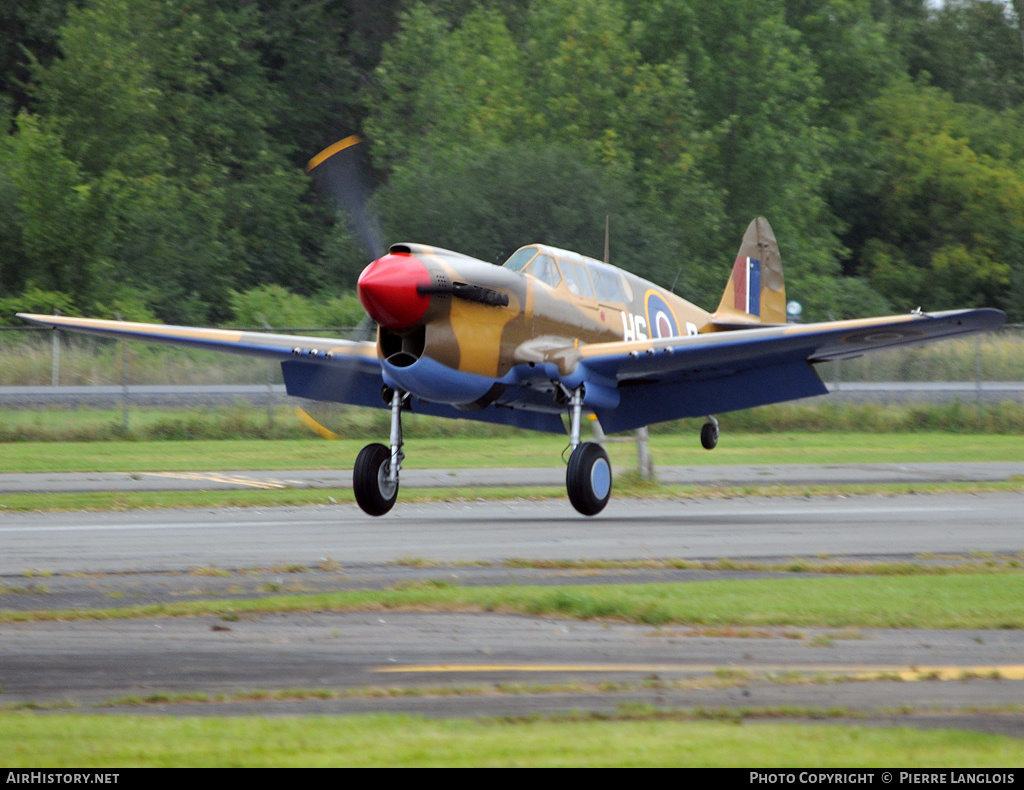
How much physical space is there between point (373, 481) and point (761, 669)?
30.1ft

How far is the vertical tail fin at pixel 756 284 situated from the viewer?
22266 millimetres

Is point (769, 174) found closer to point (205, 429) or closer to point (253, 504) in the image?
point (205, 429)

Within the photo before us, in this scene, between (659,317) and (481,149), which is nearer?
(659,317)

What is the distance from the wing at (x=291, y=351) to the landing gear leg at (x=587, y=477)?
9.68ft

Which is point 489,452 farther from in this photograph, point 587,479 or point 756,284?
point 587,479

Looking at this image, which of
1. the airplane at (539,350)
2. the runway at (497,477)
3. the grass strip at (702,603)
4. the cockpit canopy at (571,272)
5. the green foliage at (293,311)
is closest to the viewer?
the grass strip at (702,603)

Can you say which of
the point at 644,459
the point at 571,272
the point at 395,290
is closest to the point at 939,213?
the point at 644,459

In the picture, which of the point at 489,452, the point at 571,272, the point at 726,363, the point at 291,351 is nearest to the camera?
the point at 726,363

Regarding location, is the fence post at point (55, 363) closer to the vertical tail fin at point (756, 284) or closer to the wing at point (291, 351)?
the wing at point (291, 351)

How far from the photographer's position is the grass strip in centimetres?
812

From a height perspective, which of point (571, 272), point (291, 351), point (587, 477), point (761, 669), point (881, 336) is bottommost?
point (761, 669)

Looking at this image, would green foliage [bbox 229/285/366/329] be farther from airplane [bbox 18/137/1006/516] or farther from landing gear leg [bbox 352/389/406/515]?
landing gear leg [bbox 352/389/406/515]

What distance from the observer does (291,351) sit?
17.0 meters

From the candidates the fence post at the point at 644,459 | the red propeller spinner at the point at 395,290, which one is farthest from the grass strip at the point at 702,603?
the fence post at the point at 644,459
